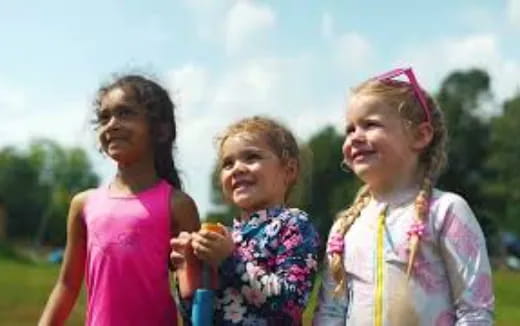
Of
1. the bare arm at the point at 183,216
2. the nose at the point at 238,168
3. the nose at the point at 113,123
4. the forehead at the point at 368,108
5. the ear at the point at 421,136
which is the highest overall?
the nose at the point at 113,123

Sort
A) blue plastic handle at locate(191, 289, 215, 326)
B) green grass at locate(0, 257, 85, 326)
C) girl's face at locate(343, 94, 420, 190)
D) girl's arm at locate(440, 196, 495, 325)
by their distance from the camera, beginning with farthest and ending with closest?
green grass at locate(0, 257, 85, 326) < girl's face at locate(343, 94, 420, 190) < blue plastic handle at locate(191, 289, 215, 326) < girl's arm at locate(440, 196, 495, 325)

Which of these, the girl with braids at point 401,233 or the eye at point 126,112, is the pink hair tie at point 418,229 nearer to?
the girl with braids at point 401,233

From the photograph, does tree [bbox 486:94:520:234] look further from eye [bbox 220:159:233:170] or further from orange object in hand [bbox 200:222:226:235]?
orange object in hand [bbox 200:222:226:235]

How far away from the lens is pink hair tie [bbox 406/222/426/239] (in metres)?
3.85

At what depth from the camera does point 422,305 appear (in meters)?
3.82

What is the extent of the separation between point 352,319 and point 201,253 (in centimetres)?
64

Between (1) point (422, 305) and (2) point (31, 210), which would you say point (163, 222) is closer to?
(1) point (422, 305)

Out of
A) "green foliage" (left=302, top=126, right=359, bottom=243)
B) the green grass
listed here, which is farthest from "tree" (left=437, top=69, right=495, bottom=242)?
the green grass

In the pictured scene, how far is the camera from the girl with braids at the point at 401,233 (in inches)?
150

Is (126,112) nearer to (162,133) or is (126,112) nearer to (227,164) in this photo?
(162,133)

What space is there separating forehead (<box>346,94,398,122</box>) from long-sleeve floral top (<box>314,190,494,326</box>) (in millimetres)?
351

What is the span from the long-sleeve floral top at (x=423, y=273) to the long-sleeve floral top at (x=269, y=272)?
17cm

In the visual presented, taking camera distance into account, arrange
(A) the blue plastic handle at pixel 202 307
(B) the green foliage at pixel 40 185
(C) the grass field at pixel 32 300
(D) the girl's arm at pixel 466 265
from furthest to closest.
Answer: (B) the green foliage at pixel 40 185, (C) the grass field at pixel 32 300, (A) the blue plastic handle at pixel 202 307, (D) the girl's arm at pixel 466 265

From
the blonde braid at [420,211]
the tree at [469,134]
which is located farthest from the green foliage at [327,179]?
the blonde braid at [420,211]
